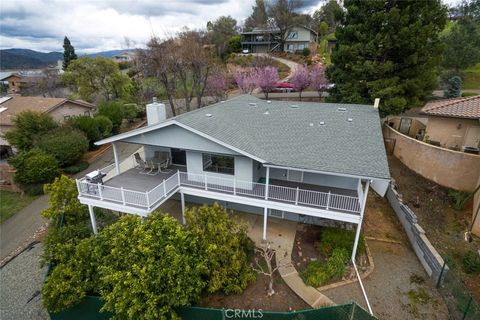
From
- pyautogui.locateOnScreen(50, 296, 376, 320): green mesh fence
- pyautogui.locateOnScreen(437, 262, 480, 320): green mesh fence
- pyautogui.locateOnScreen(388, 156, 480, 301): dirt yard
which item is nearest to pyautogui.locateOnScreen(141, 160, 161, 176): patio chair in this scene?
pyautogui.locateOnScreen(50, 296, 376, 320): green mesh fence

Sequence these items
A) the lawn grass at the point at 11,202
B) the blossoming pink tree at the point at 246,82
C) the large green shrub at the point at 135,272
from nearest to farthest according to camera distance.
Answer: the large green shrub at the point at 135,272 → the lawn grass at the point at 11,202 → the blossoming pink tree at the point at 246,82

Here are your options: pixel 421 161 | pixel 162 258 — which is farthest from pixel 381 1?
pixel 162 258

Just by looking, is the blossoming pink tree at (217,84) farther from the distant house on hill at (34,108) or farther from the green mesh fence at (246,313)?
the green mesh fence at (246,313)

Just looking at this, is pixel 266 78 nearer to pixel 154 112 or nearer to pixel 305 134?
pixel 305 134

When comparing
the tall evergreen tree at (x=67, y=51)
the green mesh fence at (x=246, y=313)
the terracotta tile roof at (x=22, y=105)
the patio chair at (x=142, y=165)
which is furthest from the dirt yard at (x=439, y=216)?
the tall evergreen tree at (x=67, y=51)

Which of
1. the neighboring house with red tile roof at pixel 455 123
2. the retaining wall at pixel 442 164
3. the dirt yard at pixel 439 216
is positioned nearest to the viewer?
the dirt yard at pixel 439 216

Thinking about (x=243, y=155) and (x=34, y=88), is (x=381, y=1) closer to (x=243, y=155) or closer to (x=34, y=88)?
(x=243, y=155)

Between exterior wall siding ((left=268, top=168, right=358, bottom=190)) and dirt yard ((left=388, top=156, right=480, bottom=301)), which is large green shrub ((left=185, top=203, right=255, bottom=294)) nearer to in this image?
exterior wall siding ((left=268, top=168, right=358, bottom=190))

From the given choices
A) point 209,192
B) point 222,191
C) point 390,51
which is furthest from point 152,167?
point 390,51
